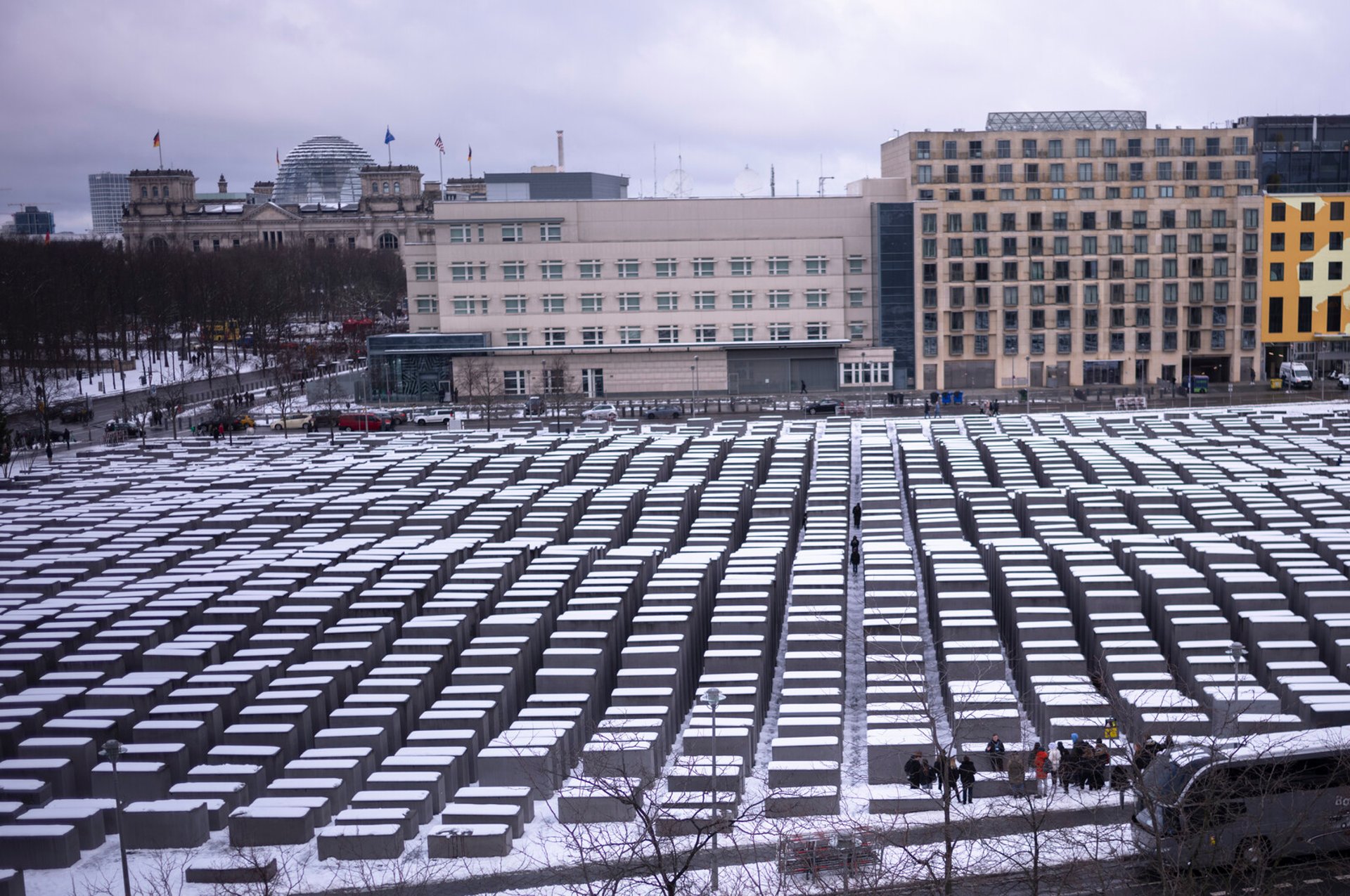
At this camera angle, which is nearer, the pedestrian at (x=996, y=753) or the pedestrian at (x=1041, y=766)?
the pedestrian at (x=1041, y=766)

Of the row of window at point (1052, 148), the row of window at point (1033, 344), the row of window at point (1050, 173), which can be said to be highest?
the row of window at point (1052, 148)

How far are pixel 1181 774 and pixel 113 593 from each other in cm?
2308

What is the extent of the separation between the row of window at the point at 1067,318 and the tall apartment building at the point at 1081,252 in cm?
8

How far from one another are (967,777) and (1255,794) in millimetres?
3850

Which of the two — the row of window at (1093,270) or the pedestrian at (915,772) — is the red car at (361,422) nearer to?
the row of window at (1093,270)

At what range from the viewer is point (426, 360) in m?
74.5

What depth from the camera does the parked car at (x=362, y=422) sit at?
61625mm

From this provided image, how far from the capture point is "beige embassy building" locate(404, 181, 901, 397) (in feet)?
245

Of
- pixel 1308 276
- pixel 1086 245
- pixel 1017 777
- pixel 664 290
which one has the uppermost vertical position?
pixel 1086 245

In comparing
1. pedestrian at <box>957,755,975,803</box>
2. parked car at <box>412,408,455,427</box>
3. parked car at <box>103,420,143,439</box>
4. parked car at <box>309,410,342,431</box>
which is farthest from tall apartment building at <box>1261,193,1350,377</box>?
pedestrian at <box>957,755,975,803</box>

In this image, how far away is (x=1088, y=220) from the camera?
2950 inches

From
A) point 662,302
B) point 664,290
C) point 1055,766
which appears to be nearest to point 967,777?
point 1055,766

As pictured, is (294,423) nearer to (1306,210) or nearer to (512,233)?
(512,233)

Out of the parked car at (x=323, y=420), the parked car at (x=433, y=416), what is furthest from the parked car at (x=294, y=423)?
the parked car at (x=433, y=416)
